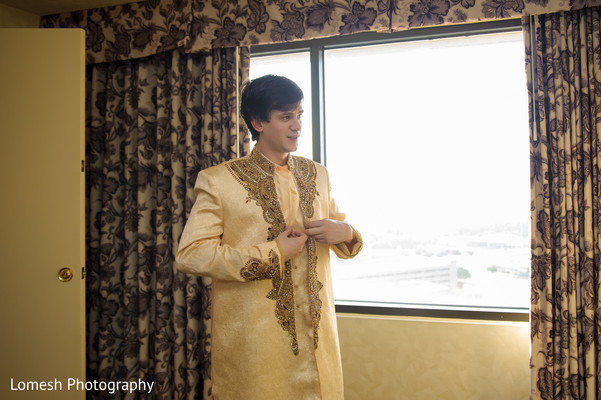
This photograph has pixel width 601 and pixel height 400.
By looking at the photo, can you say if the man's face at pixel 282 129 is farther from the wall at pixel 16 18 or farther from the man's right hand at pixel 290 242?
the wall at pixel 16 18

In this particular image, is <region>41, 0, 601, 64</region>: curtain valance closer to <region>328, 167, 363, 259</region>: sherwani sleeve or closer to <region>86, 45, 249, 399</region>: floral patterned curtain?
<region>86, 45, 249, 399</region>: floral patterned curtain

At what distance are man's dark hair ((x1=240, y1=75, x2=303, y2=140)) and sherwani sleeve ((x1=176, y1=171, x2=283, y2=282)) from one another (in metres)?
0.42

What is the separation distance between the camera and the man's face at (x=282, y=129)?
1.53 m

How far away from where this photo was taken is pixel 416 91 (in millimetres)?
2643

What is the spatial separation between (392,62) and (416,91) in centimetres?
24

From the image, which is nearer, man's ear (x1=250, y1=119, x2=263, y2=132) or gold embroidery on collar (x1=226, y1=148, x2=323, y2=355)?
gold embroidery on collar (x1=226, y1=148, x2=323, y2=355)

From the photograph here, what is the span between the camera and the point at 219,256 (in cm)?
138

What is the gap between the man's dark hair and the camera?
1.51 m

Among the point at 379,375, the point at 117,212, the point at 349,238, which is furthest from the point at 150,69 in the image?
the point at 379,375

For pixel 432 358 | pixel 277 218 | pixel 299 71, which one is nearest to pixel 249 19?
pixel 299 71

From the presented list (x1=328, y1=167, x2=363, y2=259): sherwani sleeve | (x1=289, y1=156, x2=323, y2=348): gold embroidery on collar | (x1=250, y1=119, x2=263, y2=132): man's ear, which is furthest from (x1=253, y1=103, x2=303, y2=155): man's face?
(x1=328, y1=167, x2=363, y2=259): sherwani sleeve

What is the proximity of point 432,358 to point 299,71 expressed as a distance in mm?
1938

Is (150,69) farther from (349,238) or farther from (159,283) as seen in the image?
(349,238)

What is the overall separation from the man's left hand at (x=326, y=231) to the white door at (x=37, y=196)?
1.46 meters
